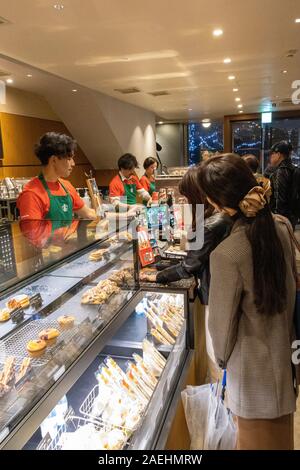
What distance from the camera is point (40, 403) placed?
1031 millimetres

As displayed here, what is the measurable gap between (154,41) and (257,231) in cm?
379

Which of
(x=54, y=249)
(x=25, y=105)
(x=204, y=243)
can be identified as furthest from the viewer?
(x=25, y=105)

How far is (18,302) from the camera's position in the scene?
135cm

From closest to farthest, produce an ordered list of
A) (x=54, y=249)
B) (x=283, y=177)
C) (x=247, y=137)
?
(x=54, y=249), (x=283, y=177), (x=247, y=137)

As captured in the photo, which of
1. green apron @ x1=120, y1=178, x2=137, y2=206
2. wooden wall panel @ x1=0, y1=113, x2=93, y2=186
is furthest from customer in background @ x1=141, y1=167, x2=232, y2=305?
wooden wall panel @ x1=0, y1=113, x2=93, y2=186

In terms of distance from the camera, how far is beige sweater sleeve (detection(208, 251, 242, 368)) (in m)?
1.21

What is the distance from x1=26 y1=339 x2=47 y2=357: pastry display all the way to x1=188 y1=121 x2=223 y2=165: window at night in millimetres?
13689

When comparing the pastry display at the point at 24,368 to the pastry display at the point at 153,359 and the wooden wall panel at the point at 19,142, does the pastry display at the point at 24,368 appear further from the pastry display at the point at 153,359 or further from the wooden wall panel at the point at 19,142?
the wooden wall panel at the point at 19,142

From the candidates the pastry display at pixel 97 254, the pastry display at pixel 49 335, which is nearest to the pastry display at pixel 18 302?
the pastry display at pixel 49 335

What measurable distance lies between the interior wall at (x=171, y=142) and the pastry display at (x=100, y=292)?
12.9 meters

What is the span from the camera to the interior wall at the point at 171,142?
14.0m

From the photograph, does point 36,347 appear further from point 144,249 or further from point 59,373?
point 144,249

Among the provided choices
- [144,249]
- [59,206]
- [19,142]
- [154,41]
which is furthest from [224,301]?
[19,142]

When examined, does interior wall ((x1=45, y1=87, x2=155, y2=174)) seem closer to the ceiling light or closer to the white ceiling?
the white ceiling
